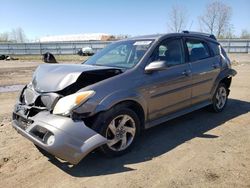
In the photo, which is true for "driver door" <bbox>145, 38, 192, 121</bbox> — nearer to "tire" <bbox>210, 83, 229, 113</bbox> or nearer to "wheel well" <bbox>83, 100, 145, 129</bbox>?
"wheel well" <bbox>83, 100, 145, 129</bbox>

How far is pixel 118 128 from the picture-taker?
4160 mm

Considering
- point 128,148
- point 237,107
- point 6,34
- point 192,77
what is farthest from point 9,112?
point 6,34

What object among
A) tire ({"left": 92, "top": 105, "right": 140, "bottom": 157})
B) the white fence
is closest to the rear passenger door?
tire ({"left": 92, "top": 105, "right": 140, "bottom": 157})

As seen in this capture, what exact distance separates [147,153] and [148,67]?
1.32m

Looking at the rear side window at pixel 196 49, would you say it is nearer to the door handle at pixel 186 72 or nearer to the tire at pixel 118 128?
the door handle at pixel 186 72

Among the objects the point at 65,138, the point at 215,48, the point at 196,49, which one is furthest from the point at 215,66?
the point at 65,138

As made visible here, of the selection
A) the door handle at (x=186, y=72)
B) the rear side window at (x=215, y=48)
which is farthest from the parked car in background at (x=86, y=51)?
the door handle at (x=186, y=72)

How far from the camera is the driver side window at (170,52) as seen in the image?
16.0ft

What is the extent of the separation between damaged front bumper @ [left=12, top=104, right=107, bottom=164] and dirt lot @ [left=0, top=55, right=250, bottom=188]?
0.37 metres

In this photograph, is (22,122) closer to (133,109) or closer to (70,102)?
(70,102)

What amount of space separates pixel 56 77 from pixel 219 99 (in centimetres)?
392

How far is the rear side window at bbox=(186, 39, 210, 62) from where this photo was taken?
18.2 ft

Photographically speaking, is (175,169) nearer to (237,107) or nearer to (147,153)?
(147,153)

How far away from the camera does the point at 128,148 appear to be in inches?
170
